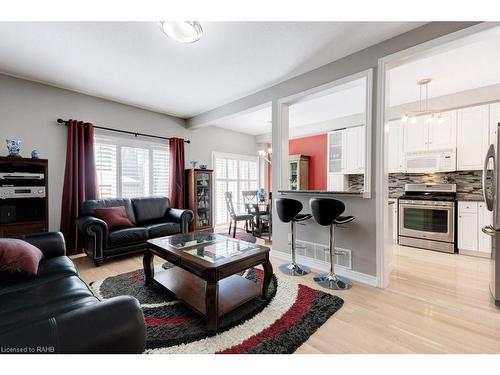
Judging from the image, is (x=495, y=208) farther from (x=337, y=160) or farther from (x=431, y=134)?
(x=337, y=160)

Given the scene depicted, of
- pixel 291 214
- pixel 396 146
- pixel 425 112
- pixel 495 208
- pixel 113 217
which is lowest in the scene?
pixel 113 217

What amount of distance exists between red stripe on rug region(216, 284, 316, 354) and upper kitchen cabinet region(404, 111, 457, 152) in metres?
3.11

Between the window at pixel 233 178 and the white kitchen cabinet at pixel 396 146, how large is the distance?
3.73 meters

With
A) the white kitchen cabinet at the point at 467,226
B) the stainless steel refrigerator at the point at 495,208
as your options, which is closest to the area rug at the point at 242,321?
the stainless steel refrigerator at the point at 495,208

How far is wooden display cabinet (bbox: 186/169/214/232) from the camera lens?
4.93m

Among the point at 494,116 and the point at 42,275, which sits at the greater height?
the point at 494,116

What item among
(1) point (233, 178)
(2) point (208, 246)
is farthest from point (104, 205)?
(1) point (233, 178)

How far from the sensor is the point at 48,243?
2125mm

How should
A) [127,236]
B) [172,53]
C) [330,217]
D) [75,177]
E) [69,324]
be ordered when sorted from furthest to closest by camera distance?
[75,177] < [127,236] < [172,53] < [330,217] < [69,324]

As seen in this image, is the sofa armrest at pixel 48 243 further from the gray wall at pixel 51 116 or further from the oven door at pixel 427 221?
the oven door at pixel 427 221

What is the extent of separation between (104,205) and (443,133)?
571 cm

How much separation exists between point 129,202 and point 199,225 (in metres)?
1.55

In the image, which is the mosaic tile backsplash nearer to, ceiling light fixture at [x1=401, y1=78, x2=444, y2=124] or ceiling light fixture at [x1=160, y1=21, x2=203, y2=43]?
ceiling light fixture at [x1=401, y1=78, x2=444, y2=124]

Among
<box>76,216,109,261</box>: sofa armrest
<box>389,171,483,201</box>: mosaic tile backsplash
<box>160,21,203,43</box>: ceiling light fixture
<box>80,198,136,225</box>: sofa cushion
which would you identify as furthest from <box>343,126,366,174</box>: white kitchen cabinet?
<box>76,216,109,261</box>: sofa armrest
